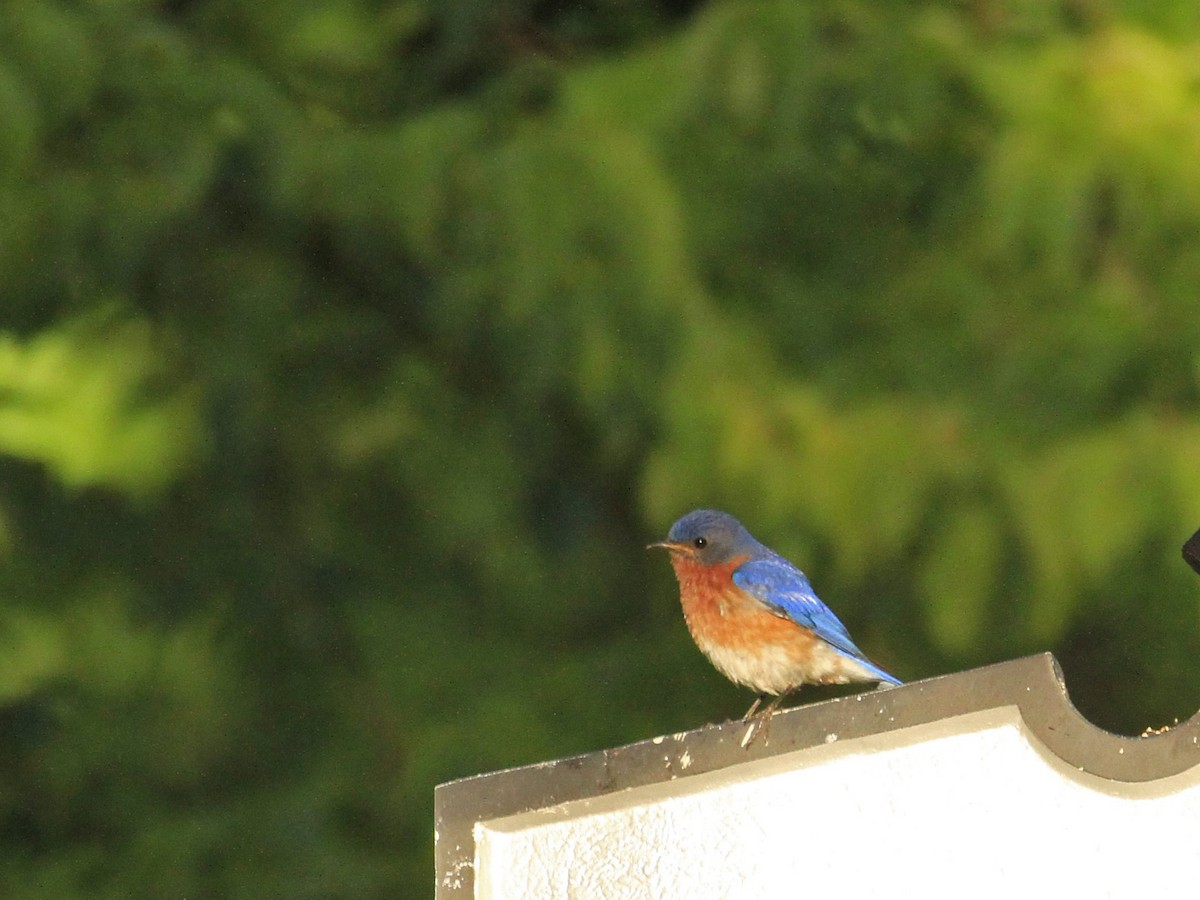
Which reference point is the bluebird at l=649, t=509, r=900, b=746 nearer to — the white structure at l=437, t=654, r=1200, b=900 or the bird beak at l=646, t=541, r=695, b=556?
the bird beak at l=646, t=541, r=695, b=556

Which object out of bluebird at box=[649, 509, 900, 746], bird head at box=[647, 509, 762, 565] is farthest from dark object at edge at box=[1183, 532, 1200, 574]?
bird head at box=[647, 509, 762, 565]

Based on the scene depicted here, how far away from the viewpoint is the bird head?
4098 mm

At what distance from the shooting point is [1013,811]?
7.52 ft

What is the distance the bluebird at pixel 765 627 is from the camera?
3.88 metres

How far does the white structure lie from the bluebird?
1.45 m

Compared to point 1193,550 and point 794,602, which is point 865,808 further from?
point 794,602

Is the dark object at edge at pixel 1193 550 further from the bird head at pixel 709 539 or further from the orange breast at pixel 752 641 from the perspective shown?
the bird head at pixel 709 539

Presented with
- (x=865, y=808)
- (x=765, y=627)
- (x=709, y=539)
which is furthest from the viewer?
(x=709, y=539)

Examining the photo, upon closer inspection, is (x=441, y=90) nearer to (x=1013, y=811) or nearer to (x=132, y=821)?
(x=132, y=821)

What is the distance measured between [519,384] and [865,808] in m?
4.02

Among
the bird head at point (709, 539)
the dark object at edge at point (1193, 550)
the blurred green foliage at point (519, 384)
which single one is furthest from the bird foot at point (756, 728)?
the blurred green foliage at point (519, 384)

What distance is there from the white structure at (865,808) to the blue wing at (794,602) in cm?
152

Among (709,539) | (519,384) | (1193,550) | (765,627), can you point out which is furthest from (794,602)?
(519,384)

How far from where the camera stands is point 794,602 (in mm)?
3945
